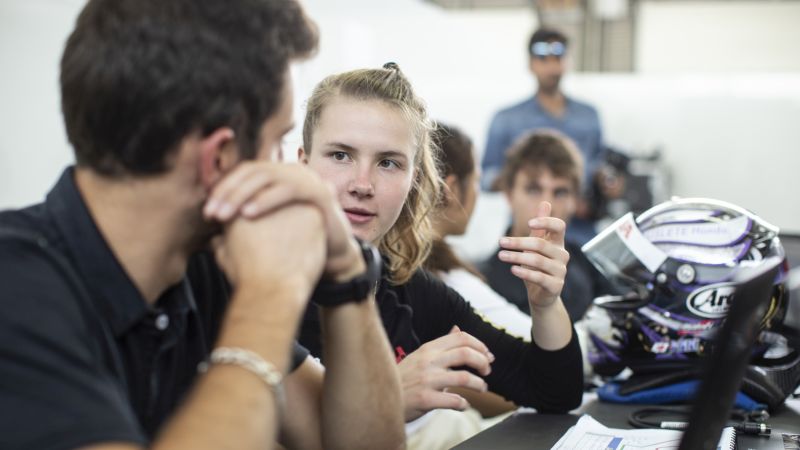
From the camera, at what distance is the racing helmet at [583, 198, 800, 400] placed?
5.74 feet

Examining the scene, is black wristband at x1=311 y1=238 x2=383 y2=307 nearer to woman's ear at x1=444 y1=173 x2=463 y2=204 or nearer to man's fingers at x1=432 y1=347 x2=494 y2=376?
man's fingers at x1=432 y1=347 x2=494 y2=376

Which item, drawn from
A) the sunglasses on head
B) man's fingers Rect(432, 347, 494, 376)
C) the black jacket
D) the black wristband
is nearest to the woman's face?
the black jacket

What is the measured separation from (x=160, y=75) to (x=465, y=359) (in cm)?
60

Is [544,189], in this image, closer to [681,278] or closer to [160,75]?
[681,278]

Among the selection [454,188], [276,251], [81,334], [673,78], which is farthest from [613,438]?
[673,78]

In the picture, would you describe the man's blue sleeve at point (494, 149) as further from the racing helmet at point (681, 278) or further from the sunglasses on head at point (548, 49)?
the racing helmet at point (681, 278)

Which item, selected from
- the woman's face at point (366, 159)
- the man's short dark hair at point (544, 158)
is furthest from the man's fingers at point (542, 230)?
the man's short dark hair at point (544, 158)

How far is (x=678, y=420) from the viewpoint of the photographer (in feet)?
5.32

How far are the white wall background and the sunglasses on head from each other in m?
1.20

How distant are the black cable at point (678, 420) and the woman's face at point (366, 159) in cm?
58

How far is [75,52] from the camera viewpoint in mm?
961

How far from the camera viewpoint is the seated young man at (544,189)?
3006mm

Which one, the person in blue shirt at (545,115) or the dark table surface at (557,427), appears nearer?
the dark table surface at (557,427)

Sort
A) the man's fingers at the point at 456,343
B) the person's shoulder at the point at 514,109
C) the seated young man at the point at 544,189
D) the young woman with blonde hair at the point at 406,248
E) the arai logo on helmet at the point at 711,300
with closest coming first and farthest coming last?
the man's fingers at the point at 456,343, the young woman with blonde hair at the point at 406,248, the arai logo on helmet at the point at 711,300, the seated young man at the point at 544,189, the person's shoulder at the point at 514,109
